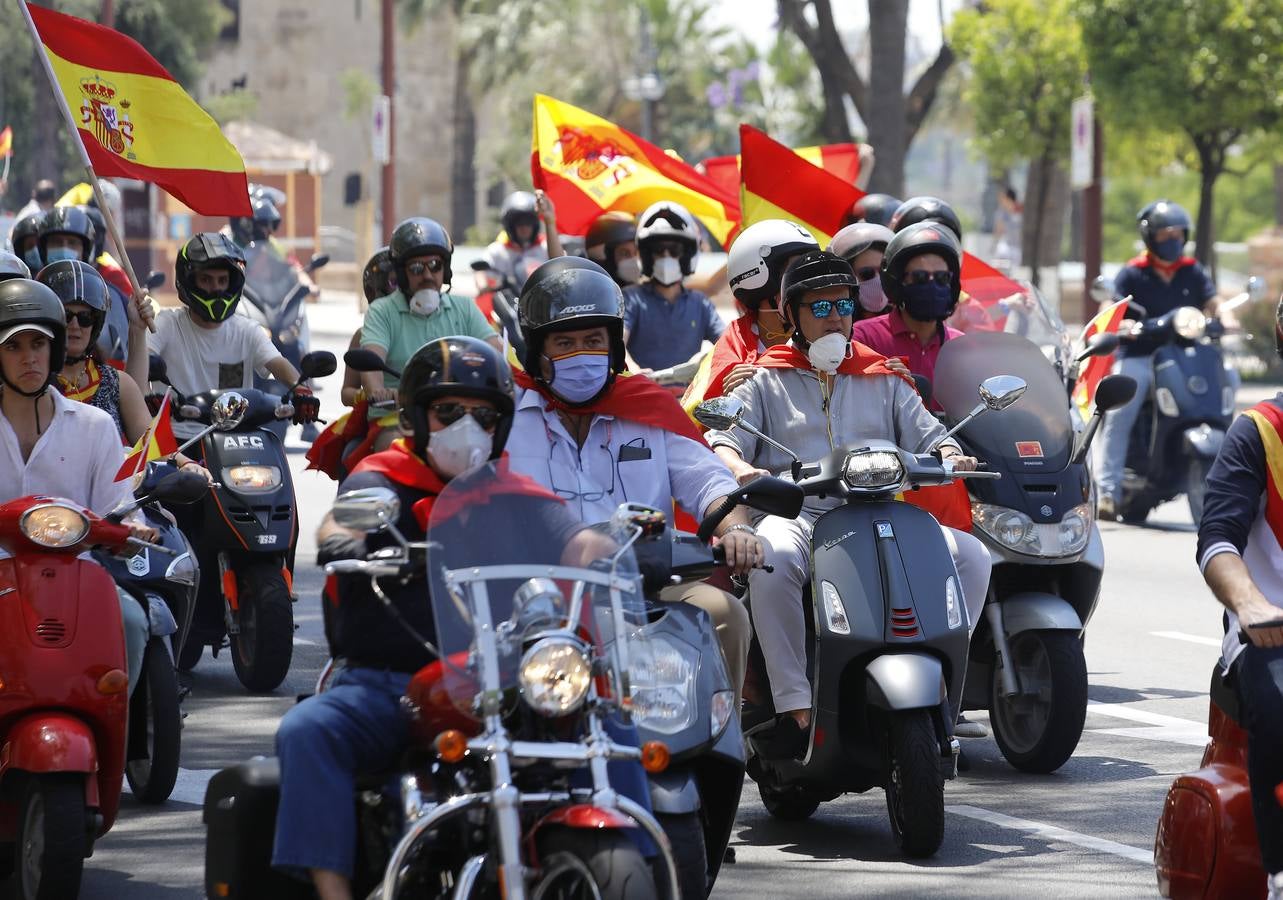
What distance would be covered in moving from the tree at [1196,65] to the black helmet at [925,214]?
17637 millimetres

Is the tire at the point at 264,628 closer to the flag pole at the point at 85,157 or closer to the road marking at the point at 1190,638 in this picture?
the flag pole at the point at 85,157

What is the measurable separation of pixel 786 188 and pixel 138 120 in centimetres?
317

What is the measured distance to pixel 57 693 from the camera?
241 inches

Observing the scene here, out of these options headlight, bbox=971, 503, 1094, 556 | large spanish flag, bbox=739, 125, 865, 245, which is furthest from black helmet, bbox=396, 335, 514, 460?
large spanish flag, bbox=739, 125, 865, 245

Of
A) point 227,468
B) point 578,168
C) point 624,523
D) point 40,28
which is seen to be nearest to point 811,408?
point 624,523

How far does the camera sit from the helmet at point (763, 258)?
27.4 ft

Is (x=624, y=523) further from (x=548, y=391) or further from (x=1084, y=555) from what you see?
(x=1084, y=555)

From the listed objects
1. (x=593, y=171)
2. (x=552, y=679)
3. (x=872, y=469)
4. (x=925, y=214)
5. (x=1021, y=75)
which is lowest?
(x=552, y=679)

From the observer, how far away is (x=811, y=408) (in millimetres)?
7449

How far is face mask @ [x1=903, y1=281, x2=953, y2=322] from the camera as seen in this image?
8.41 meters

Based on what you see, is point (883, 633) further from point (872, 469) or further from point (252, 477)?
point (252, 477)

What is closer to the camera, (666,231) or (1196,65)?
(666,231)

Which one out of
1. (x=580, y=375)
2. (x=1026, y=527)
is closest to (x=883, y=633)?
(x=580, y=375)

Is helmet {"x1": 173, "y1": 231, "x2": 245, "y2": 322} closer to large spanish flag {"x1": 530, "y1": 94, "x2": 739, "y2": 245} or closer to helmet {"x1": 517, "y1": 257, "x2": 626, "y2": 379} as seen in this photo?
large spanish flag {"x1": 530, "y1": 94, "x2": 739, "y2": 245}
